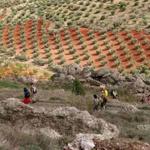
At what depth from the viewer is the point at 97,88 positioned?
31812 millimetres

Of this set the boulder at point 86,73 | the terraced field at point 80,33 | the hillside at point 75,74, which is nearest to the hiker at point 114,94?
the hillside at point 75,74

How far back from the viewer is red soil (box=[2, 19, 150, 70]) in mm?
43406

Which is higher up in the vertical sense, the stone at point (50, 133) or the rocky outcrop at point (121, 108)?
the stone at point (50, 133)

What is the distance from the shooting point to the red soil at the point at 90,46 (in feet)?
142

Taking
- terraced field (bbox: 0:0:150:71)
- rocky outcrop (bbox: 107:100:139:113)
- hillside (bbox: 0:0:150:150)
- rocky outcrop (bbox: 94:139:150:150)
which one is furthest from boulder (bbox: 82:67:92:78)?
rocky outcrop (bbox: 94:139:150:150)

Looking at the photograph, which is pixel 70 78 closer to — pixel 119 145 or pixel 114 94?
pixel 114 94

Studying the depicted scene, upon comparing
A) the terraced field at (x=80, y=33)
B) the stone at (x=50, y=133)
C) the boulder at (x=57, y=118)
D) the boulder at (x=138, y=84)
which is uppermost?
the stone at (x=50, y=133)

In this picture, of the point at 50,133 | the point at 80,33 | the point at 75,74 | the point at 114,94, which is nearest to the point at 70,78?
the point at 75,74

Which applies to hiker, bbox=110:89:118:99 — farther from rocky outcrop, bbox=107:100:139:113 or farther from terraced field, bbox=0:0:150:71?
terraced field, bbox=0:0:150:71

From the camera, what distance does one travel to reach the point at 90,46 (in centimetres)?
4828

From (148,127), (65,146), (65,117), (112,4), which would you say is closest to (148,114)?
(148,127)

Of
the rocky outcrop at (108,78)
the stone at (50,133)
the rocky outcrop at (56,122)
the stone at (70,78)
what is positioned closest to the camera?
the stone at (50,133)

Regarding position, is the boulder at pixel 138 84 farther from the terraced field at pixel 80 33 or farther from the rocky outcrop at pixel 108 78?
the terraced field at pixel 80 33

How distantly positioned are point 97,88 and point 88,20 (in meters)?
26.7
